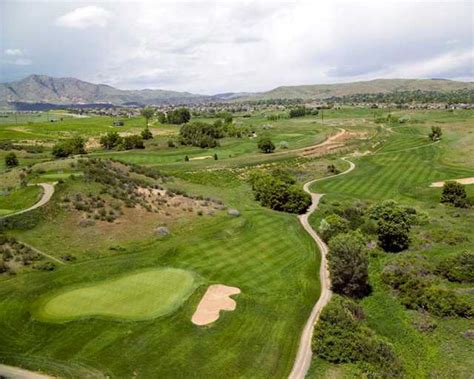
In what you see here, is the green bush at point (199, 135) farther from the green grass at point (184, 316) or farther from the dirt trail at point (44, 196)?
the green grass at point (184, 316)

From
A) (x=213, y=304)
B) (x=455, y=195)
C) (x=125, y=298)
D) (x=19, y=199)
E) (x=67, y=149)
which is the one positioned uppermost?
(x=19, y=199)

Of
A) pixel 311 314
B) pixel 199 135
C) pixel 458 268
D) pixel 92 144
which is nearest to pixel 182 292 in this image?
pixel 311 314

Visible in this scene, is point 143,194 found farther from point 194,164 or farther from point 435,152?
point 435,152

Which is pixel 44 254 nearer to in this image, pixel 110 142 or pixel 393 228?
pixel 393 228

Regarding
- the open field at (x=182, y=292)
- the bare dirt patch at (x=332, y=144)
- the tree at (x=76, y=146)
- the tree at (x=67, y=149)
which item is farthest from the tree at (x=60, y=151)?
the bare dirt patch at (x=332, y=144)

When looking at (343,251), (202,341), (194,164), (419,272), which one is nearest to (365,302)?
(343,251)

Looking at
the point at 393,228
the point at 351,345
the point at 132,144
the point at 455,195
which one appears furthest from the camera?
the point at 132,144

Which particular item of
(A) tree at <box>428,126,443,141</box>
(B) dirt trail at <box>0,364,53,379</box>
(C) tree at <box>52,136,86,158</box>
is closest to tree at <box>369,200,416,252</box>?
(B) dirt trail at <box>0,364,53,379</box>
